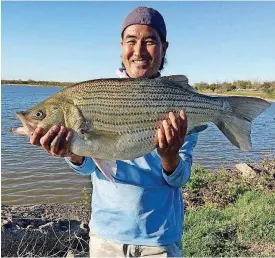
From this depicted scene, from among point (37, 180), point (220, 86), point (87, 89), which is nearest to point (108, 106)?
point (87, 89)

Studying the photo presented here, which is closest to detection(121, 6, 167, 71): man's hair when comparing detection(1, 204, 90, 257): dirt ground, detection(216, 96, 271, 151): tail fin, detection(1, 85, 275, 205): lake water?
detection(216, 96, 271, 151): tail fin

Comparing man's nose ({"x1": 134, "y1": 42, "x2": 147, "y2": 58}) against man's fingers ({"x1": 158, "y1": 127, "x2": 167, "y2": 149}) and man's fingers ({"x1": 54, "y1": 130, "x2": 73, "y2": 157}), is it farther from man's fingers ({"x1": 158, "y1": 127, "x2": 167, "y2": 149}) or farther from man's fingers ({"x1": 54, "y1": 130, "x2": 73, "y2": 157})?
man's fingers ({"x1": 54, "y1": 130, "x2": 73, "y2": 157})

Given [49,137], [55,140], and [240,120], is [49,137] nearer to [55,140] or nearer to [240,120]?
[55,140]

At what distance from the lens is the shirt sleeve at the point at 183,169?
290 cm

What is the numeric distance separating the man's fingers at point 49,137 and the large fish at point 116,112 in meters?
0.06

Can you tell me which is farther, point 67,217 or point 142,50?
point 67,217

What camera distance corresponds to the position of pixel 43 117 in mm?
2842

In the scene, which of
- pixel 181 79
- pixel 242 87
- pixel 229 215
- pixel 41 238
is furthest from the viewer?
pixel 242 87

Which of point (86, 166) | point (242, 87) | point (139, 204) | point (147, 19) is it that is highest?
point (242, 87)

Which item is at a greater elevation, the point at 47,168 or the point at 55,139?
the point at 55,139

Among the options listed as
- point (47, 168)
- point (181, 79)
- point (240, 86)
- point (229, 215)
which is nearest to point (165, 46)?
point (181, 79)

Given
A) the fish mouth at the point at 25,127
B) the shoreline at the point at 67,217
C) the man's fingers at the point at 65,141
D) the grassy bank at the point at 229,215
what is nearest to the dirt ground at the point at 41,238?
the shoreline at the point at 67,217

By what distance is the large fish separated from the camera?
276cm

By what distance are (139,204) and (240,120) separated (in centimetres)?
87
